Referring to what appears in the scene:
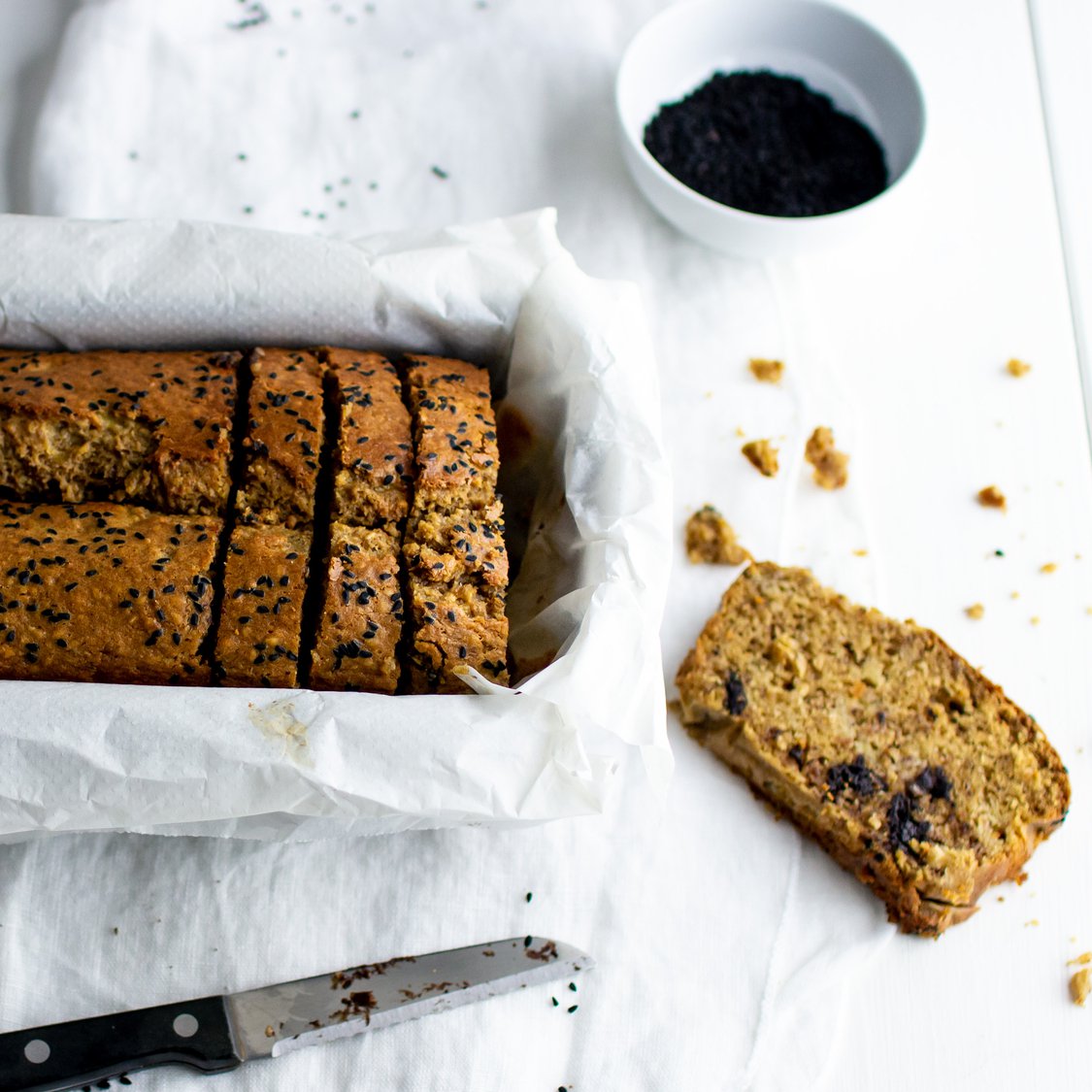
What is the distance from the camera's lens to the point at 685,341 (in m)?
3.56

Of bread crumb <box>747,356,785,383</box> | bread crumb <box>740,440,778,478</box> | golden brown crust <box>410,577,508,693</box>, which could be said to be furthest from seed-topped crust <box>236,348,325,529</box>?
bread crumb <box>747,356,785,383</box>

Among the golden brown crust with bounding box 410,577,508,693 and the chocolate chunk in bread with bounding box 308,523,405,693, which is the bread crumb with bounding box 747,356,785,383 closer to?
the golden brown crust with bounding box 410,577,508,693

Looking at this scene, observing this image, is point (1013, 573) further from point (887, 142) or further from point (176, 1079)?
point (176, 1079)

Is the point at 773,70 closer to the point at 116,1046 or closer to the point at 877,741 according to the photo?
the point at 877,741

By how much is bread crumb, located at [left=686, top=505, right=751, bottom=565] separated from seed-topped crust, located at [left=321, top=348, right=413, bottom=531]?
1.01 meters

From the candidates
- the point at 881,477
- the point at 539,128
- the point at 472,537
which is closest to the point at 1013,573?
the point at 881,477

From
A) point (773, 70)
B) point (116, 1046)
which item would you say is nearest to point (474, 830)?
point (116, 1046)

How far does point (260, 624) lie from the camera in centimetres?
246

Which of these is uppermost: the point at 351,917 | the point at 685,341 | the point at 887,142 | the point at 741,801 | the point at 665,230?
the point at 887,142

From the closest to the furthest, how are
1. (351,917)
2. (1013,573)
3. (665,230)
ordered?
1. (351,917)
2. (1013,573)
3. (665,230)

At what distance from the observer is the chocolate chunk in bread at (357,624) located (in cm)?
244

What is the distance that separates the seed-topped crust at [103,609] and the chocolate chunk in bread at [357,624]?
269 millimetres

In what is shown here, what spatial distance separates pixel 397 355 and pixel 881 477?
150 cm

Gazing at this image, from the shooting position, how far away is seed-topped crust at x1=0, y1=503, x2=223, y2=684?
243cm
